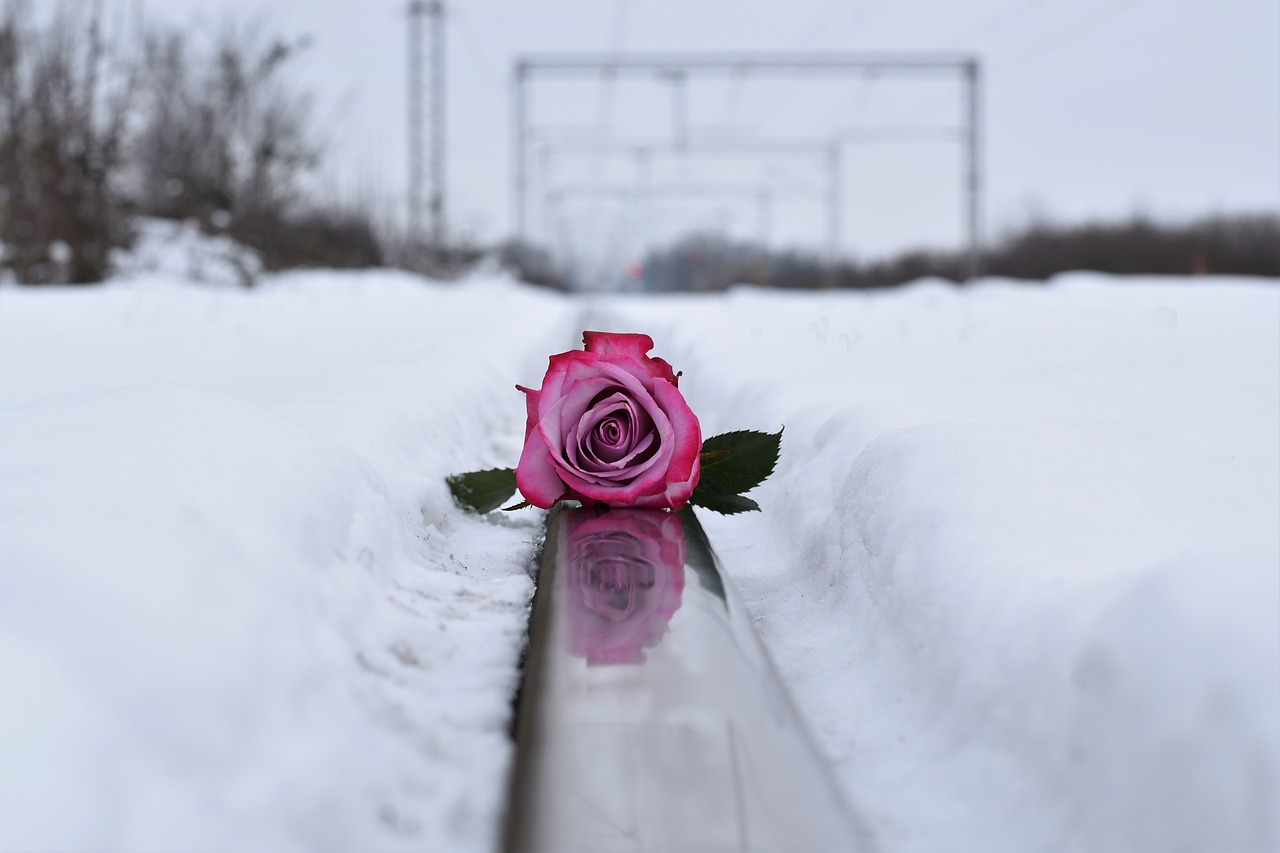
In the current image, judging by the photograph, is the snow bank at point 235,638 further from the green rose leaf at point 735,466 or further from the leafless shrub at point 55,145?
the leafless shrub at point 55,145

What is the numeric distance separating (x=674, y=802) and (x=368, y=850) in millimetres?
271

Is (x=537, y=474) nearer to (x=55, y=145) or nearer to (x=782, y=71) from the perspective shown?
→ (x=55, y=145)

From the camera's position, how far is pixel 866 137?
63.4ft

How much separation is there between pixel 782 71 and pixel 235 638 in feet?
55.9

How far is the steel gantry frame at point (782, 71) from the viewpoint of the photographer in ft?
54.2

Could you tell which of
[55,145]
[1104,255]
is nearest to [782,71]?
[1104,255]

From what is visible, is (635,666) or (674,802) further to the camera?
(635,666)

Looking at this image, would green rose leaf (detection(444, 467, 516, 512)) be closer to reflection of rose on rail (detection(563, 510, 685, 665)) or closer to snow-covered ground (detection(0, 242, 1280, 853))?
snow-covered ground (detection(0, 242, 1280, 853))

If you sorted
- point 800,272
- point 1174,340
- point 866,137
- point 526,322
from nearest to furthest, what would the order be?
point 1174,340, point 526,322, point 866,137, point 800,272

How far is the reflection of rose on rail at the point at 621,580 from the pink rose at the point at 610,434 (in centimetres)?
6

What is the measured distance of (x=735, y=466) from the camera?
1857 mm

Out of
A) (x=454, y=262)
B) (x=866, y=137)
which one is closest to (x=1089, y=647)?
(x=866, y=137)

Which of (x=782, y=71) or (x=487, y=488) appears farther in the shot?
(x=782, y=71)

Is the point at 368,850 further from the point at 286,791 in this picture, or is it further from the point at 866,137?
the point at 866,137
